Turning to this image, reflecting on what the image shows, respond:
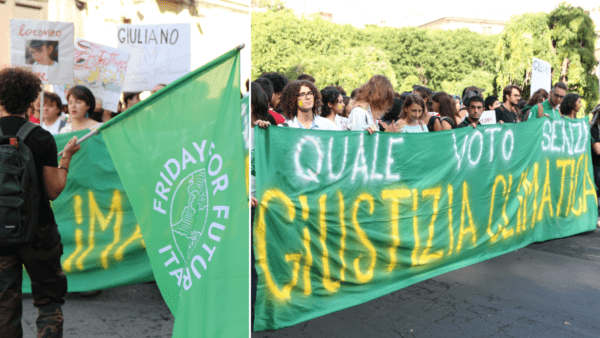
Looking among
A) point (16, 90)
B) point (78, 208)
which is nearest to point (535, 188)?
point (78, 208)

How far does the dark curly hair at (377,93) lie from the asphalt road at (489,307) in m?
1.67

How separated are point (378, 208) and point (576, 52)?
103ft

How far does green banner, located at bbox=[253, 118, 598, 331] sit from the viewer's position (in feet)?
12.0

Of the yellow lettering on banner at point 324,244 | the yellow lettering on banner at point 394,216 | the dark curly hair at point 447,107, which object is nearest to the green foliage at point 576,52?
the dark curly hair at point 447,107

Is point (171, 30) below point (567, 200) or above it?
above

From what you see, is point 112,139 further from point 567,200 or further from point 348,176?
point 567,200

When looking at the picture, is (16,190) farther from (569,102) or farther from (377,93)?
(569,102)

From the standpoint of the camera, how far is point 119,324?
3.90 m

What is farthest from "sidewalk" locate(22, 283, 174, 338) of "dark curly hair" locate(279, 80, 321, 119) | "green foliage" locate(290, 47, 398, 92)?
"green foliage" locate(290, 47, 398, 92)

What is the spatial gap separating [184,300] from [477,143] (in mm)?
3616

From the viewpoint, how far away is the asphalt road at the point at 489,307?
151 inches

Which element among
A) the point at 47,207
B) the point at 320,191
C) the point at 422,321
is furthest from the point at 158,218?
the point at 422,321

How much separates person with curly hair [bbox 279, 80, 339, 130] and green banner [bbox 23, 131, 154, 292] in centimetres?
151

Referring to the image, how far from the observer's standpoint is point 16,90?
9.43ft
